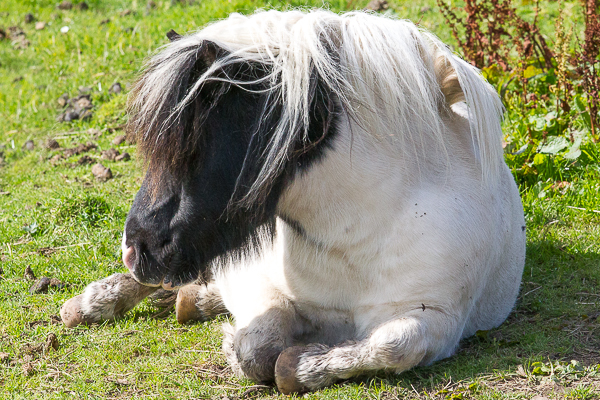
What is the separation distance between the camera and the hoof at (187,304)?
3547 mm

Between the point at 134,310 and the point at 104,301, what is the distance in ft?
0.83

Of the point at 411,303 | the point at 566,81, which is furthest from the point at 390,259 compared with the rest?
the point at 566,81

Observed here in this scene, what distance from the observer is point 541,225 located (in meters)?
4.43

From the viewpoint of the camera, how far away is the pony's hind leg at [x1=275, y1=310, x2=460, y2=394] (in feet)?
8.34

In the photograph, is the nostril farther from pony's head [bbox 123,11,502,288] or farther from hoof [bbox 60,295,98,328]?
hoof [bbox 60,295,98,328]

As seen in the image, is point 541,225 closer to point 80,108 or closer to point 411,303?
point 411,303

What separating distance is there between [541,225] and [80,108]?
484 cm

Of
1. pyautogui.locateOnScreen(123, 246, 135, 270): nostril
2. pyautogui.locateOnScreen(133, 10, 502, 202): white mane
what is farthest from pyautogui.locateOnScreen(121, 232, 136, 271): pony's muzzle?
pyautogui.locateOnScreen(133, 10, 502, 202): white mane

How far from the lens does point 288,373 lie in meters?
2.64

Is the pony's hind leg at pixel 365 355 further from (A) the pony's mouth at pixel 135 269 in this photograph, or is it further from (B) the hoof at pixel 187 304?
(B) the hoof at pixel 187 304

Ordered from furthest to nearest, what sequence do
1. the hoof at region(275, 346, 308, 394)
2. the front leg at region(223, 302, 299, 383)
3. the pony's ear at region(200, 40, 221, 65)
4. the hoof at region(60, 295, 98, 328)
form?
the hoof at region(60, 295, 98, 328)
the front leg at region(223, 302, 299, 383)
the hoof at region(275, 346, 308, 394)
the pony's ear at region(200, 40, 221, 65)

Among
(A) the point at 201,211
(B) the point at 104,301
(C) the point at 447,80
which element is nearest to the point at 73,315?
(B) the point at 104,301

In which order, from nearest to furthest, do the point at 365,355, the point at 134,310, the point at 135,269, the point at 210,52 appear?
the point at 210,52 → the point at 365,355 → the point at 135,269 → the point at 134,310

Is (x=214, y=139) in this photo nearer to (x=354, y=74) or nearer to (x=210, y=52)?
(x=210, y=52)
